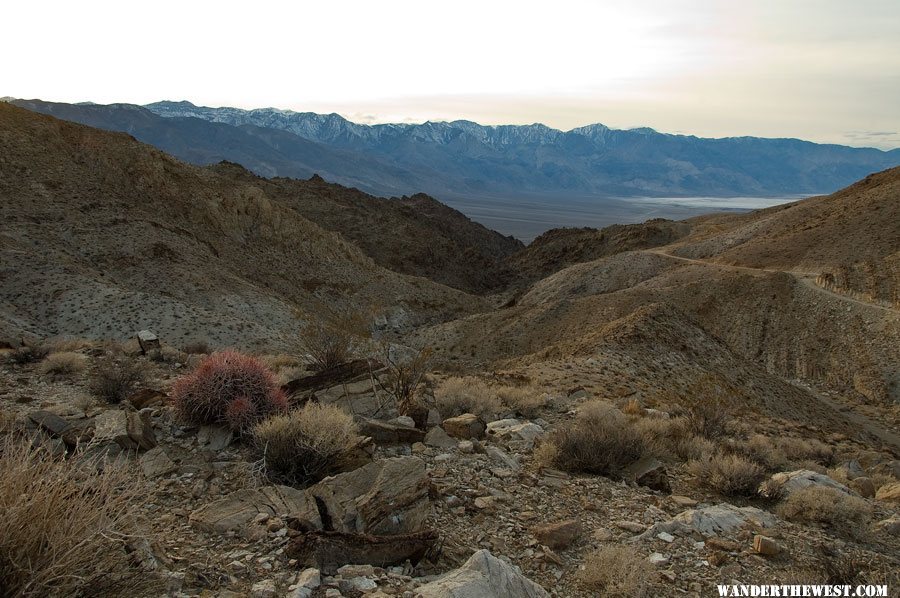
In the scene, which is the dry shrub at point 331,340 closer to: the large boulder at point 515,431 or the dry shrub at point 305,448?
the large boulder at point 515,431

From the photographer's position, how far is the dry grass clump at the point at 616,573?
4.47 m

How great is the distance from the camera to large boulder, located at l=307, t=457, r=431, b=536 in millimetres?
4828

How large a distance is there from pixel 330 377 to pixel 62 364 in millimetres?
5974

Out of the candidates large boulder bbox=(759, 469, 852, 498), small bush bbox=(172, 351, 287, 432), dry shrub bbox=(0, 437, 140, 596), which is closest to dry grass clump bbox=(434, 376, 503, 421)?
small bush bbox=(172, 351, 287, 432)

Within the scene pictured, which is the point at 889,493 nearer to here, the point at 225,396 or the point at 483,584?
the point at 483,584

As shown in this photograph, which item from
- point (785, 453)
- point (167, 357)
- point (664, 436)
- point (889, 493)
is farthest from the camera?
point (167, 357)

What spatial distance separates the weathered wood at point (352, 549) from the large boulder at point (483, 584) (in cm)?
51

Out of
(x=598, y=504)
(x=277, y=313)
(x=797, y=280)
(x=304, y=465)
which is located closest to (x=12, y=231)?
(x=277, y=313)

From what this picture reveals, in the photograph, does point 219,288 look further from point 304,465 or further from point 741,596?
point 741,596

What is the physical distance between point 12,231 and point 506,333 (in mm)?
26723

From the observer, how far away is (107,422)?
21.5 feet

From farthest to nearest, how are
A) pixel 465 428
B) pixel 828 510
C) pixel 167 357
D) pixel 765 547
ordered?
pixel 167 357
pixel 465 428
pixel 828 510
pixel 765 547

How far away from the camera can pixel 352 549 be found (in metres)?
4.31

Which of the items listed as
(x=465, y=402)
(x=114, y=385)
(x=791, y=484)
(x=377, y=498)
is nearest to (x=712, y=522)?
(x=791, y=484)
